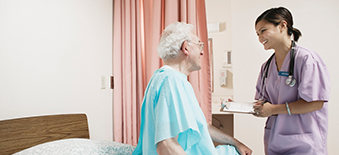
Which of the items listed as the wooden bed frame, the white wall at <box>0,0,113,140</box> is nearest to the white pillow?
the wooden bed frame

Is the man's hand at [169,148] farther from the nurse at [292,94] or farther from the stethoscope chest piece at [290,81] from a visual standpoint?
the stethoscope chest piece at [290,81]

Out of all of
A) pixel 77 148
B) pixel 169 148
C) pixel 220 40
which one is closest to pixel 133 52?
pixel 77 148

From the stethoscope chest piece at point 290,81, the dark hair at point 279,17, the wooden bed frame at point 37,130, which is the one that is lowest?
the wooden bed frame at point 37,130

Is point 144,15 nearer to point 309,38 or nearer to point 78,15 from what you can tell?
point 78,15

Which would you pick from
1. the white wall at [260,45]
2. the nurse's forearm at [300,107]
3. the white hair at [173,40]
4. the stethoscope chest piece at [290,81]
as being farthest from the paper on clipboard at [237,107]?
the white wall at [260,45]

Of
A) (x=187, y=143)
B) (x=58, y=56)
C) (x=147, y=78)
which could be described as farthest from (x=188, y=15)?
(x=187, y=143)

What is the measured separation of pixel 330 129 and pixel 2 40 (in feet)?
9.01

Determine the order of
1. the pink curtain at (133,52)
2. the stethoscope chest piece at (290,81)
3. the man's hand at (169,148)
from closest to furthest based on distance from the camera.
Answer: the man's hand at (169,148), the stethoscope chest piece at (290,81), the pink curtain at (133,52)

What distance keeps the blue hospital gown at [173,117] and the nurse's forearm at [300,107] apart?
1.67 feet

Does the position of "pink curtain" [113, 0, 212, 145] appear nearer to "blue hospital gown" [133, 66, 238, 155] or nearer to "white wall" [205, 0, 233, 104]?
"blue hospital gown" [133, 66, 238, 155]

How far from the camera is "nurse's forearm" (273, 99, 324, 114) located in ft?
4.06

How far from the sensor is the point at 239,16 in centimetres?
244

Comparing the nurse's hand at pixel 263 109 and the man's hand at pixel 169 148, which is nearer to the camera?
the man's hand at pixel 169 148

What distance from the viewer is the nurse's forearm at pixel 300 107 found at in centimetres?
124
